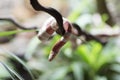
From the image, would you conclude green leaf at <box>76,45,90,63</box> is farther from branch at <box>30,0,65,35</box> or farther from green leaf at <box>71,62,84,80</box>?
branch at <box>30,0,65,35</box>

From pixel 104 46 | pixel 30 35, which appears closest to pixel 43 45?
pixel 104 46

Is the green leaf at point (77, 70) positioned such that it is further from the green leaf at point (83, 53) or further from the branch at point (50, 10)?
the branch at point (50, 10)

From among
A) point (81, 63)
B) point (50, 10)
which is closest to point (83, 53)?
point (81, 63)

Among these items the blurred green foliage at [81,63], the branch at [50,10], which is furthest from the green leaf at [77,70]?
the branch at [50,10]

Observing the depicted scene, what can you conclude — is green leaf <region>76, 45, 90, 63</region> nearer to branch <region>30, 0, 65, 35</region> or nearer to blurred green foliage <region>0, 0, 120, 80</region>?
blurred green foliage <region>0, 0, 120, 80</region>

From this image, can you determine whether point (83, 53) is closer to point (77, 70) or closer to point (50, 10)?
point (77, 70)

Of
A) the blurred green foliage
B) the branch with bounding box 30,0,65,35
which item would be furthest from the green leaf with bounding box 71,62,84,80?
the branch with bounding box 30,0,65,35

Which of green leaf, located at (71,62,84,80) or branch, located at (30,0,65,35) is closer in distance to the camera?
branch, located at (30,0,65,35)

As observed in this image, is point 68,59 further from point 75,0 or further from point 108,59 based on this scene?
point 75,0

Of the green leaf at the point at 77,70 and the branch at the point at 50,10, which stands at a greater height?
the branch at the point at 50,10

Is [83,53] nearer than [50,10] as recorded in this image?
No

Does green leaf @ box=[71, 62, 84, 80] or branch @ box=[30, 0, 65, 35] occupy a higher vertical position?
branch @ box=[30, 0, 65, 35]
